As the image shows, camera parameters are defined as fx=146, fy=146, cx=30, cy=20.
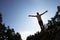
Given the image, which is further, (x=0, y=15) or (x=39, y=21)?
(x=0, y=15)

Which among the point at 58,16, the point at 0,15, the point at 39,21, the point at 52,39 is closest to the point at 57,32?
the point at 52,39

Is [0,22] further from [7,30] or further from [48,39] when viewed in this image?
A: [48,39]

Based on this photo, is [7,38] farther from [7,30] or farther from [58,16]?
[58,16]

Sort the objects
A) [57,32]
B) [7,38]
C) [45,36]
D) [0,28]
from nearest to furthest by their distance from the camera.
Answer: [57,32], [45,36], [0,28], [7,38]

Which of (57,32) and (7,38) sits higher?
(7,38)

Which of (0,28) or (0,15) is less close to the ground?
(0,15)

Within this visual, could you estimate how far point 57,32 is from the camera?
16.3 meters

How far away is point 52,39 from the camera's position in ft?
52.4

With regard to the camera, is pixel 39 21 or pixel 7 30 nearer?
pixel 39 21

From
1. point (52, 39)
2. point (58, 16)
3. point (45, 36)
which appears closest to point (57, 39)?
point (52, 39)

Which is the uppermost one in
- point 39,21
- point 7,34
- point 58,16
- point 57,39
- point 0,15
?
point 0,15

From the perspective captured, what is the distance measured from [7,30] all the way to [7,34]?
1.64m

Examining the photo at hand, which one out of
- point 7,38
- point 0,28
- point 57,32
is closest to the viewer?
point 57,32

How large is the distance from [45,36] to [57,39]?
2.53m
